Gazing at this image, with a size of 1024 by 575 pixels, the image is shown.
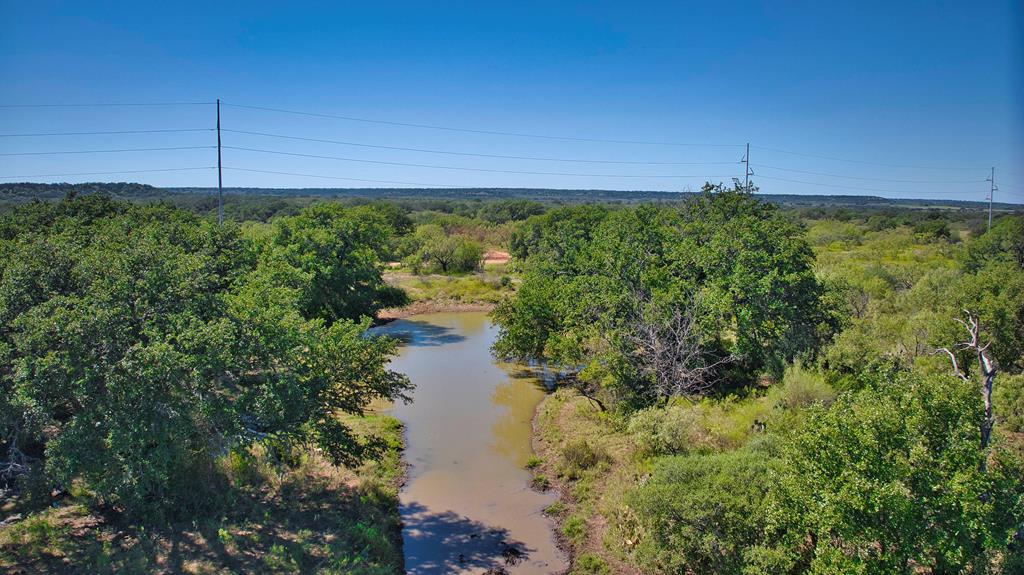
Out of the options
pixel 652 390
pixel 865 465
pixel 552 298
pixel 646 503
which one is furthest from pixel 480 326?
pixel 865 465

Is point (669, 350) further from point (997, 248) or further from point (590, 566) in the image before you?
point (997, 248)

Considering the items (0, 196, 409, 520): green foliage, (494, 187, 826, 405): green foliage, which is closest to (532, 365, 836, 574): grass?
(494, 187, 826, 405): green foliage

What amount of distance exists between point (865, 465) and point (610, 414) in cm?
1294

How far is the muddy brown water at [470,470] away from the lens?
51.5ft

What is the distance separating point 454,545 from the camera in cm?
1606

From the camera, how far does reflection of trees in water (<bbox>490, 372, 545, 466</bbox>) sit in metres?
22.4

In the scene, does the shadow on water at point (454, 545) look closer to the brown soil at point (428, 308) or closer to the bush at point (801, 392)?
the bush at point (801, 392)

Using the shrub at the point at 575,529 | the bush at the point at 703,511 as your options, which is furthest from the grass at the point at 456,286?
the bush at the point at 703,511

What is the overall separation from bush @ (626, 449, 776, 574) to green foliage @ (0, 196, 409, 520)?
7.53 m

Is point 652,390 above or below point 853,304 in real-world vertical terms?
below

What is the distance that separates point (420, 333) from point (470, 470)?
814 inches

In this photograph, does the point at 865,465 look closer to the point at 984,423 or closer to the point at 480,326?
the point at 984,423

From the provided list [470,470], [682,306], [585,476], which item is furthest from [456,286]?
[585,476]

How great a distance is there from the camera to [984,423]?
34.0 feet
